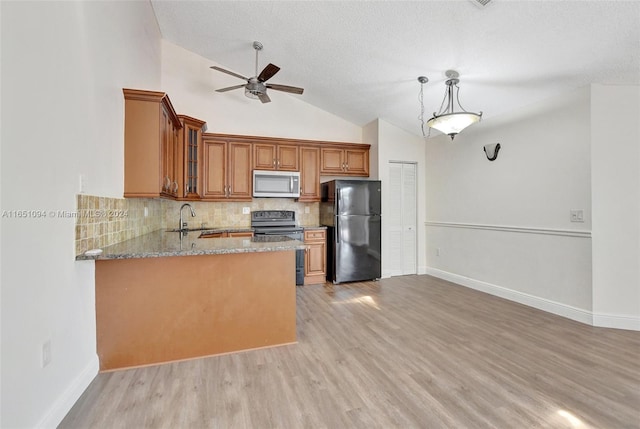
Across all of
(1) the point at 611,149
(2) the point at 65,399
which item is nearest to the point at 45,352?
(2) the point at 65,399

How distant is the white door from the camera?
16.5ft

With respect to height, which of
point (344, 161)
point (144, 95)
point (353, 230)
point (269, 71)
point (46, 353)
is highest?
point (269, 71)

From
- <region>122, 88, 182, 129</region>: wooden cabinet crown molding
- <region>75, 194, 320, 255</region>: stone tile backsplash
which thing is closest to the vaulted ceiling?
<region>122, 88, 182, 129</region>: wooden cabinet crown molding

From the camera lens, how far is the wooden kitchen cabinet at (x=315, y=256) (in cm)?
450

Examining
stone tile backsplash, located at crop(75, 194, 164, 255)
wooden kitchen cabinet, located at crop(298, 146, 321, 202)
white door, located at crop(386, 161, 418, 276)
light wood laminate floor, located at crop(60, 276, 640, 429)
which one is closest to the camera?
light wood laminate floor, located at crop(60, 276, 640, 429)

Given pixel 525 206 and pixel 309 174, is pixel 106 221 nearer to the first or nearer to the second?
pixel 309 174

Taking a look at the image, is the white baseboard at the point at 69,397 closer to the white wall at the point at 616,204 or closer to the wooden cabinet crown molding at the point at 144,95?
the wooden cabinet crown molding at the point at 144,95

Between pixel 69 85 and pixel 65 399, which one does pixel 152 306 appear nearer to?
pixel 65 399

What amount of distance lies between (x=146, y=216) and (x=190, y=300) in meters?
1.71

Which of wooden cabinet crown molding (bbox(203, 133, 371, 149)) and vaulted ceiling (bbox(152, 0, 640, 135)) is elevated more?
vaulted ceiling (bbox(152, 0, 640, 135))

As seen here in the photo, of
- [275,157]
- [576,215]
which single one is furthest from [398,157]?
[576,215]

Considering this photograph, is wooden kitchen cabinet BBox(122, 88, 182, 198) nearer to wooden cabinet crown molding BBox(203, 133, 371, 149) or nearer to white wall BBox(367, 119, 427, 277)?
wooden cabinet crown molding BBox(203, 133, 371, 149)

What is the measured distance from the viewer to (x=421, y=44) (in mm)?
2852

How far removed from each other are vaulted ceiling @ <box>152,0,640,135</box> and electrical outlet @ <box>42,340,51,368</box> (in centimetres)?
324
